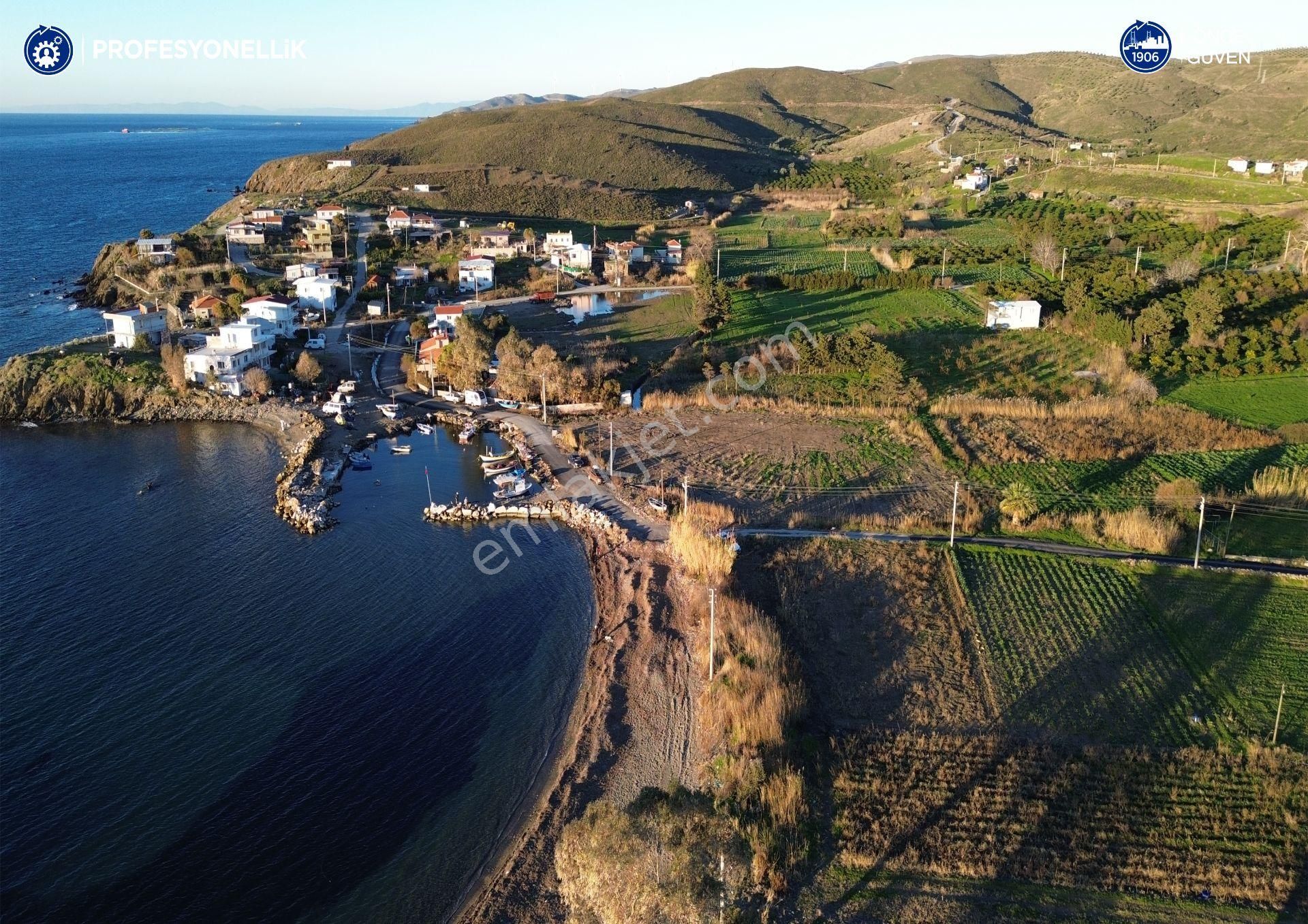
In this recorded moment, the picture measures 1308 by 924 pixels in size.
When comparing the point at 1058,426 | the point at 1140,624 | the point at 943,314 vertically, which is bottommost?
the point at 1140,624

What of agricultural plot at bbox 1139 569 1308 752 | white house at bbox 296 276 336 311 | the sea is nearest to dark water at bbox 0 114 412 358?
white house at bbox 296 276 336 311

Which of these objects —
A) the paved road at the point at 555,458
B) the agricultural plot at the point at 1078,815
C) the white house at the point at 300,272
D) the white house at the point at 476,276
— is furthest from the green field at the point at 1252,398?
the white house at the point at 300,272

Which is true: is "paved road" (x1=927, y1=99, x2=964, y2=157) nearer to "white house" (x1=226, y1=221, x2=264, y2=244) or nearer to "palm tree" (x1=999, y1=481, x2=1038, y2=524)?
"white house" (x1=226, y1=221, x2=264, y2=244)

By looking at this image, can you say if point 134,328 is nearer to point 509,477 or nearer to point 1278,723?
point 509,477

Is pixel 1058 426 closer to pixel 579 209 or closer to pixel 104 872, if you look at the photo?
pixel 104 872

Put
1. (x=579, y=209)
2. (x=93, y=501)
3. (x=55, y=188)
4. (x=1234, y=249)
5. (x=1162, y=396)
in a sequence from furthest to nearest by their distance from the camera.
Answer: (x=55, y=188), (x=579, y=209), (x=1234, y=249), (x=1162, y=396), (x=93, y=501)

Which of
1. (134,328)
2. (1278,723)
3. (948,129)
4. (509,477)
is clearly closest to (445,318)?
(134,328)

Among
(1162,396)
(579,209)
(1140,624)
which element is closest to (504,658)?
(1140,624)
